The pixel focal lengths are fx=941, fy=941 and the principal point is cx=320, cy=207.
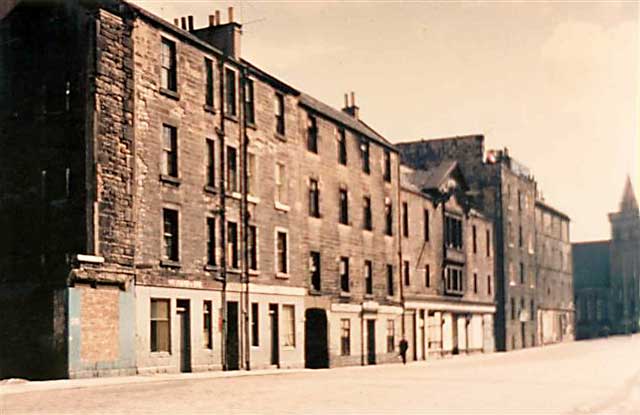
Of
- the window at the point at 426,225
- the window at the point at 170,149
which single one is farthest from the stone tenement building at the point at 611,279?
the window at the point at 170,149

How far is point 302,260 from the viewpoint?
41156 millimetres

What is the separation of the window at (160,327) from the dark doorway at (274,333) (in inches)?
301

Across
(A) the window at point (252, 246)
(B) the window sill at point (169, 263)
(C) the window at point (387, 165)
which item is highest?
(C) the window at point (387, 165)

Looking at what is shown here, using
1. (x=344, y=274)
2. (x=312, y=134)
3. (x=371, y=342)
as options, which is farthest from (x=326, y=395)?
(x=371, y=342)

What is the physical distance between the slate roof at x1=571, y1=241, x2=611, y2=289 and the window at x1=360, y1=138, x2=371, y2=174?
87038mm

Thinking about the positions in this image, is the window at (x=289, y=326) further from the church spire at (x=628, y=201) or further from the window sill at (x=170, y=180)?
the church spire at (x=628, y=201)

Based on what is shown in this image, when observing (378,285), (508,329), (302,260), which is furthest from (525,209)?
(302,260)

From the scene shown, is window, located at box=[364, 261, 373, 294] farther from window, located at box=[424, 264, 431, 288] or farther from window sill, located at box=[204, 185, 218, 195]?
window sill, located at box=[204, 185, 218, 195]

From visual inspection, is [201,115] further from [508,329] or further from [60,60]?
[508,329]

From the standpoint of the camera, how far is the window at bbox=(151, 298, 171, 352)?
30.6 metres

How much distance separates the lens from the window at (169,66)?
32500 millimetres

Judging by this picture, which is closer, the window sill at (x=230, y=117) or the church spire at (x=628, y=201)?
the window sill at (x=230, y=117)

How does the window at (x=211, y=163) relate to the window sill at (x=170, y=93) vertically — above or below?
below

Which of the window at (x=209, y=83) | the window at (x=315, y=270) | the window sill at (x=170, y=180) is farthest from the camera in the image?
the window at (x=315, y=270)
